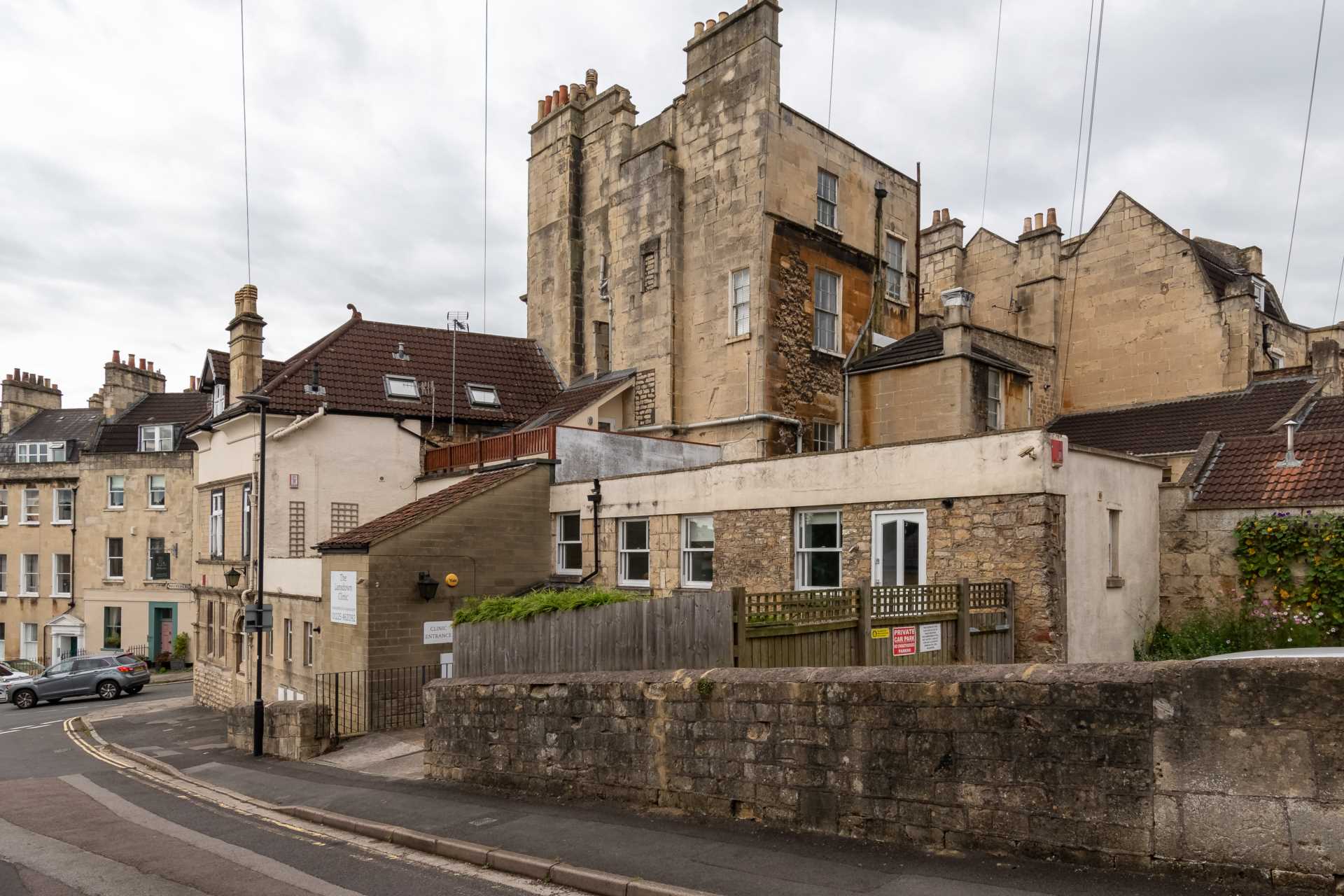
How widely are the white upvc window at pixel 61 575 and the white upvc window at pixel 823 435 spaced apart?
38383 mm

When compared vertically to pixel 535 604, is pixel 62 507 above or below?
above

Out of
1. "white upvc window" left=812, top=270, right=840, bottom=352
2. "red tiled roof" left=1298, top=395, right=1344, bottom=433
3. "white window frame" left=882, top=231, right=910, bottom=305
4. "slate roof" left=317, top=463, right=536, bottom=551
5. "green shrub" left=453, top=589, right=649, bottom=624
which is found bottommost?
"green shrub" left=453, top=589, right=649, bottom=624

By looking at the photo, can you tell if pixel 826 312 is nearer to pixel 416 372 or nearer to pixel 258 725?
pixel 416 372

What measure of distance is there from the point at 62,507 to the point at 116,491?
10.4 ft

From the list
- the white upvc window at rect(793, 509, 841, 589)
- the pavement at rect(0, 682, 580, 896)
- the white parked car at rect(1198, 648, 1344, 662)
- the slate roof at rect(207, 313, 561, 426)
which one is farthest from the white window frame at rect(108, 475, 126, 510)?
the white parked car at rect(1198, 648, 1344, 662)

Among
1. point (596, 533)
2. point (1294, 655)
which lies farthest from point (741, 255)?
point (1294, 655)

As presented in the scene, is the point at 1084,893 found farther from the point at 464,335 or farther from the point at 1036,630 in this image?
the point at 464,335

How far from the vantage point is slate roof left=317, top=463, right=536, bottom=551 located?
19.4m

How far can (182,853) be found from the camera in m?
10.3

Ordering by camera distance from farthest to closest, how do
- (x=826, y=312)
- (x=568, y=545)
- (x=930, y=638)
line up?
(x=826, y=312)
(x=568, y=545)
(x=930, y=638)

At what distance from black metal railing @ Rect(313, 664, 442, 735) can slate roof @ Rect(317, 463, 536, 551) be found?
8.68 ft

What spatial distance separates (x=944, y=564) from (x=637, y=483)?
7.14m

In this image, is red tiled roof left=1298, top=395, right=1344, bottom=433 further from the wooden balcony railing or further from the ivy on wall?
the wooden balcony railing

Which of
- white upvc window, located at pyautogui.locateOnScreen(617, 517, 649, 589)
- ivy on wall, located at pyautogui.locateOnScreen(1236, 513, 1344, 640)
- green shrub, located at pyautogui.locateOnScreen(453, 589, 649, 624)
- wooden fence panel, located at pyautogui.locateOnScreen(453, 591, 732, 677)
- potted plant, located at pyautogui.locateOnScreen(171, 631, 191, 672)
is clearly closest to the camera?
wooden fence panel, located at pyautogui.locateOnScreen(453, 591, 732, 677)
